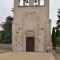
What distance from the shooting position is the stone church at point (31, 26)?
3688 cm

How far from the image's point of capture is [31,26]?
123ft

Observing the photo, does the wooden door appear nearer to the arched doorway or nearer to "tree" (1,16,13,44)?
the arched doorway

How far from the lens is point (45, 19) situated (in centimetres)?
3722

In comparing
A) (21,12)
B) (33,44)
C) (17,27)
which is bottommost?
(33,44)

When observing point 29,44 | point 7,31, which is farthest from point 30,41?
point 7,31

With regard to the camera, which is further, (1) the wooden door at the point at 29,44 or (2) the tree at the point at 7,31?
(2) the tree at the point at 7,31

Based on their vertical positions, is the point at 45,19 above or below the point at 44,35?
above

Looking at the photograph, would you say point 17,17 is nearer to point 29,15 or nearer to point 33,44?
point 29,15

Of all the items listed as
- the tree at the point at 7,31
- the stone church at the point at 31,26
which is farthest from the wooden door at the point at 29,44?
the tree at the point at 7,31

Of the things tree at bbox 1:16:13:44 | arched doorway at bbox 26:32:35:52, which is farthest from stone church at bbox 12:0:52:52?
tree at bbox 1:16:13:44

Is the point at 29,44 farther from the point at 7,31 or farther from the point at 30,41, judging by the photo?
the point at 7,31

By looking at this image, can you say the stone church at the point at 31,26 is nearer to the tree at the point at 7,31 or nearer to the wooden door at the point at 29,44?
the wooden door at the point at 29,44

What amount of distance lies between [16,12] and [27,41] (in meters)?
5.25

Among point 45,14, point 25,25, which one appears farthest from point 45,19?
point 25,25
